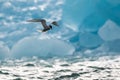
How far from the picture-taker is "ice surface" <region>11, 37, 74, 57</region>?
917 inches

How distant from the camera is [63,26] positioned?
26328 mm

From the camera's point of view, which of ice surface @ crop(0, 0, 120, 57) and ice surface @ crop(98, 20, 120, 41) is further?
ice surface @ crop(0, 0, 120, 57)

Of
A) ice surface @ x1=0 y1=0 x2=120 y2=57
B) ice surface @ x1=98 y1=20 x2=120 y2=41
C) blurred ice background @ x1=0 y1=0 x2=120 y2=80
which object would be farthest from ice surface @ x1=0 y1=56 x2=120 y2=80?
ice surface @ x1=98 y1=20 x2=120 y2=41

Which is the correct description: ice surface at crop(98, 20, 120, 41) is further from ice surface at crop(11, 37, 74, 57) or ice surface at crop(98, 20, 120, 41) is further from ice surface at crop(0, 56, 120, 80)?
ice surface at crop(0, 56, 120, 80)

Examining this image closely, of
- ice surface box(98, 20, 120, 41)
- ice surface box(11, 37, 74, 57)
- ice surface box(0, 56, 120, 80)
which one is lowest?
ice surface box(0, 56, 120, 80)

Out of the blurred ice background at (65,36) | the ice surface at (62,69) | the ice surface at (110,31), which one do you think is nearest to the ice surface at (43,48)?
the blurred ice background at (65,36)

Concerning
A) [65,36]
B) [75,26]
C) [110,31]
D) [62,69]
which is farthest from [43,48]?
[62,69]

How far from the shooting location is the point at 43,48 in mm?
23844

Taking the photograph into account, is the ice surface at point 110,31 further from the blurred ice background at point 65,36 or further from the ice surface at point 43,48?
the ice surface at point 43,48

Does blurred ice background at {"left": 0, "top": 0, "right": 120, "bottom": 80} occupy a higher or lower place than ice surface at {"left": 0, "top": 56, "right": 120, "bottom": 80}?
→ higher

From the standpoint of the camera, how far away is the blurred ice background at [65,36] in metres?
22.0

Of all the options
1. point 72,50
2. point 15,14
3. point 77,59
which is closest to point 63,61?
point 77,59

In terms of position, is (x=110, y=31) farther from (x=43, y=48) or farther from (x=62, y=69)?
(x=62, y=69)

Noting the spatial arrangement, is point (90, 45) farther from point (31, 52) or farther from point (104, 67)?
point (104, 67)
